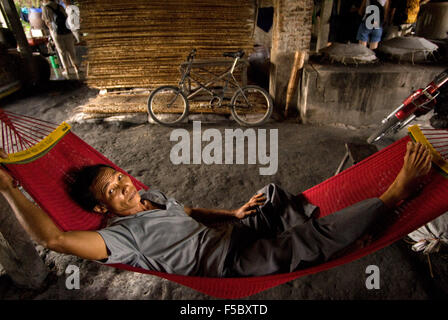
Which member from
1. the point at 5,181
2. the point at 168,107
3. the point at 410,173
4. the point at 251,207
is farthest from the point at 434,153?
the point at 168,107

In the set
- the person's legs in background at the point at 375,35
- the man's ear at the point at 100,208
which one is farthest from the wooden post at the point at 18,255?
the person's legs in background at the point at 375,35

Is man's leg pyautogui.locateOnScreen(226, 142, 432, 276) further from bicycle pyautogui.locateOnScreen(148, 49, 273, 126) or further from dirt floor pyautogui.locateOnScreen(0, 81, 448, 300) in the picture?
bicycle pyautogui.locateOnScreen(148, 49, 273, 126)

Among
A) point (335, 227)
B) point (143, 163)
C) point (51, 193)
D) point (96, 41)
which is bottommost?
point (143, 163)

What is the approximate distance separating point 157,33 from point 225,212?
4054 mm

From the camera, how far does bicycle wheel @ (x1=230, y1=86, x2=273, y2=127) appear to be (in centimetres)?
421

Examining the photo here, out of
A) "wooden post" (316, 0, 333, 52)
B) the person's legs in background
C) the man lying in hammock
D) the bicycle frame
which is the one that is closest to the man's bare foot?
the man lying in hammock

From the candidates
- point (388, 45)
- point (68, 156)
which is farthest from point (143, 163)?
point (388, 45)

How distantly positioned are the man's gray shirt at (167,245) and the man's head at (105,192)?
0.26 ft

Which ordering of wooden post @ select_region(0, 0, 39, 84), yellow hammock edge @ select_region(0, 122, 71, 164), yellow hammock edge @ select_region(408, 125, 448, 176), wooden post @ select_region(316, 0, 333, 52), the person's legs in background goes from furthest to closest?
1. wooden post @ select_region(316, 0, 333, 52)
2. wooden post @ select_region(0, 0, 39, 84)
3. the person's legs in background
4. yellow hammock edge @ select_region(408, 125, 448, 176)
5. yellow hammock edge @ select_region(0, 122, 71, 164)

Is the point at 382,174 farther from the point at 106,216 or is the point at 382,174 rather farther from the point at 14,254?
the point at 14,254

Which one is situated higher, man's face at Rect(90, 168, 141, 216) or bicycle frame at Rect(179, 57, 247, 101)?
man's face at Rect(90, 168, 141, 216)

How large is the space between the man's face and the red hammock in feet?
0.54

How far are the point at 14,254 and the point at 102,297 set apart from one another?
1.96 ft
